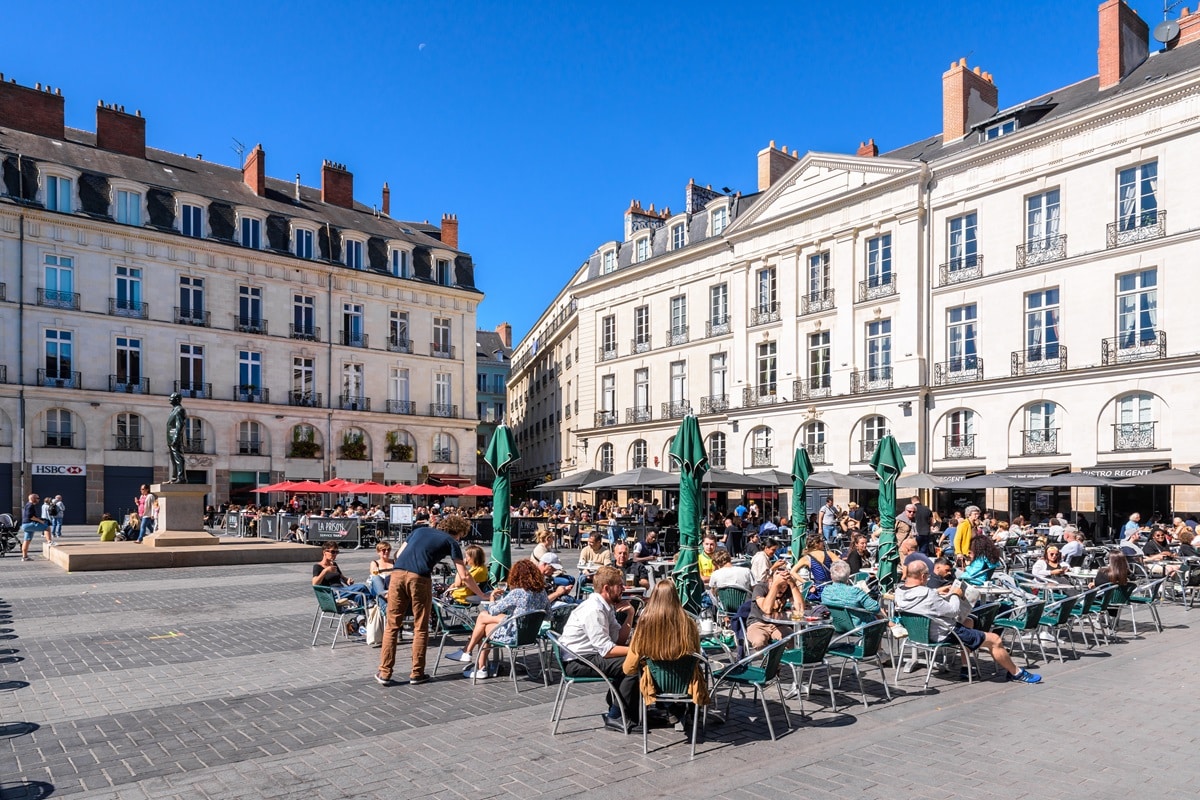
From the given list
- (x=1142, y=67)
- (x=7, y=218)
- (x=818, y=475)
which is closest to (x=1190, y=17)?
(x=1142, y=67)

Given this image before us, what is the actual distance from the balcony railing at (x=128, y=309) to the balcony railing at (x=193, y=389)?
318 cm

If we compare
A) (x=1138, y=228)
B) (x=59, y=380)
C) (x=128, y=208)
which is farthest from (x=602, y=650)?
(x=128, y=208)

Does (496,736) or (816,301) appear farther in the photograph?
(816,301)

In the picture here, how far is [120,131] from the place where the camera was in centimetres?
4025

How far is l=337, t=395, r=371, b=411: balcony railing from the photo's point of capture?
43094 millimetres

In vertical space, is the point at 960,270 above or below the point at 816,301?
above

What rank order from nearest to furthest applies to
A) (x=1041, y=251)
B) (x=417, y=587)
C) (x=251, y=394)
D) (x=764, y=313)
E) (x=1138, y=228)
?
(x=417, y=587) → (x=1138, y=228) → (x=1041, y=251) → (x=764, y=313) → (x=251, y=394)

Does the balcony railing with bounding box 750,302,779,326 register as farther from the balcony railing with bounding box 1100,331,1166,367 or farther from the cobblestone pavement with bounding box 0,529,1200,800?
the cobblestone pavement with bounding box 0,529,1200,800

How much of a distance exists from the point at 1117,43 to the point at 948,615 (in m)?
28.5

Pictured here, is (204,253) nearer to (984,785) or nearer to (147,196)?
(147,196)

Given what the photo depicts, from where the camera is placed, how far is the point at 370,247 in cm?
4441

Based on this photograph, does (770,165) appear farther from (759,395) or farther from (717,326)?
(759,395)

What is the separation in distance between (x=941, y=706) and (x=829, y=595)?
4.97 ft

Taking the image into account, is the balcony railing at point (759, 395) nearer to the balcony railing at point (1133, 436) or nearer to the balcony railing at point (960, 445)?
the balcony railing at point (960, 445)
